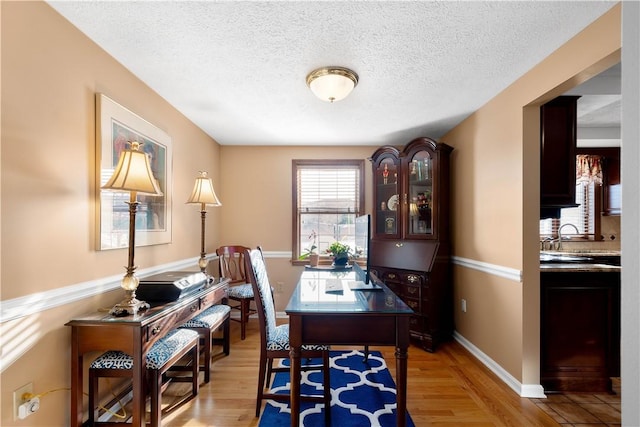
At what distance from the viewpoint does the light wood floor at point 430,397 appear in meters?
2.02

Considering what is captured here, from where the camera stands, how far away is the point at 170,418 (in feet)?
6.66

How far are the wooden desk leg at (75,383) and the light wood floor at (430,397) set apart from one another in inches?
20.3

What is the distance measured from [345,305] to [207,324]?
1.38 metres

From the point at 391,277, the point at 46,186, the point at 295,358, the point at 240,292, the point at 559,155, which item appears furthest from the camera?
the point at 391,277

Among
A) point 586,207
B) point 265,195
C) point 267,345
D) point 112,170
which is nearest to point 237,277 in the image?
point 265,195

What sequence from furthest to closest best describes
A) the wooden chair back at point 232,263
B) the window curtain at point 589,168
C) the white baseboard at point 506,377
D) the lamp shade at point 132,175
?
the window curtain at point 589,168, the wooden chair back at point 232,263, the white baseboard at point 506,377, the lamp shade at point 132,175

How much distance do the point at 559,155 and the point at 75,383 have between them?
3591 millimetres

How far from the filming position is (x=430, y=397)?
2295 mm

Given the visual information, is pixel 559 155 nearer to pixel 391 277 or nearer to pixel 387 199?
pixel 387 199

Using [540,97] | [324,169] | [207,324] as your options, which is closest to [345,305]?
[207,324]

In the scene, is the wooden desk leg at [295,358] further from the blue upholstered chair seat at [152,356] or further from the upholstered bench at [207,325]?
the upholstered bench at [207,325]

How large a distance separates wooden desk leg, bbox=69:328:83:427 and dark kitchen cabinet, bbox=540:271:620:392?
312cm

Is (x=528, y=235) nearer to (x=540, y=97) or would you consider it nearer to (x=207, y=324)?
(x=540, y=97)

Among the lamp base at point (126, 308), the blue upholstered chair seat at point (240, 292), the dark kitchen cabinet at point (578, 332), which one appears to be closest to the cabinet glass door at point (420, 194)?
the dark kitchen cabinet at point (578, 332)
